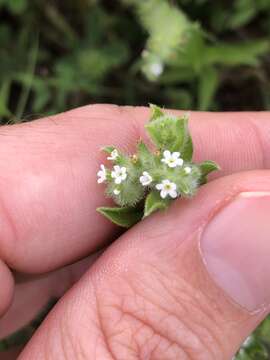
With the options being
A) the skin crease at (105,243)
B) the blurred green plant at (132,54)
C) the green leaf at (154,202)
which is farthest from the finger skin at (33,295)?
the blurred green plant at (132,54)

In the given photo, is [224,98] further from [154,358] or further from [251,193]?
[154,358]

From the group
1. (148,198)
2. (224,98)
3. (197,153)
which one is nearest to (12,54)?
(224,98)

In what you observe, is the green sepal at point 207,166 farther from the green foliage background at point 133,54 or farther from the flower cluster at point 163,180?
the green foliage background at point 133,54

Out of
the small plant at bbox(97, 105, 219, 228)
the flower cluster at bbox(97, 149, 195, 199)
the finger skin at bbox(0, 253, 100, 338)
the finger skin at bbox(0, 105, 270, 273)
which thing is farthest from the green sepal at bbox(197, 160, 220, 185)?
the finger skin at bbox(0, 253, 100, 338)

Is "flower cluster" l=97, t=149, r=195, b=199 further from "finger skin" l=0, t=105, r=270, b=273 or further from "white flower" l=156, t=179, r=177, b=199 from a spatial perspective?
"finger skin" l=0, t=105, r=270, b=273

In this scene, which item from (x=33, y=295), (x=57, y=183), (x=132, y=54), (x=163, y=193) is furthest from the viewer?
(x=132, y=54)

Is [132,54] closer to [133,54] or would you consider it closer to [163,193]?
[133,54]

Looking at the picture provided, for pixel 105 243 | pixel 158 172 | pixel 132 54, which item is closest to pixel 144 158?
pixel 158 172
